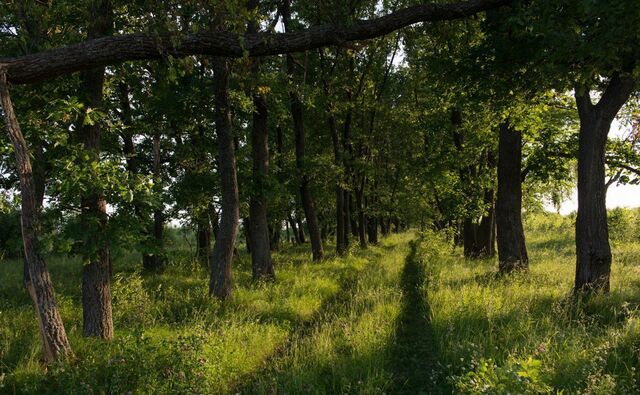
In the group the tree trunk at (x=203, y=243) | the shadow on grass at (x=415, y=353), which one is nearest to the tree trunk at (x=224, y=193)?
the shadow on grass at (x=415, y=353)

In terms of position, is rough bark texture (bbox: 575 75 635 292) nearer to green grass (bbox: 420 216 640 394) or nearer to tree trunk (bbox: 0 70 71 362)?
green grass (bbox: 420 216 640 394)

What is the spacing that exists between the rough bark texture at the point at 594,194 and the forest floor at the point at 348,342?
1.82 feet

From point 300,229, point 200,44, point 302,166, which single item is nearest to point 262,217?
point 302,166

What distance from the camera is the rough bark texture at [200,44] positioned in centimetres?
553

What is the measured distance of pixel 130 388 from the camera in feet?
17.1

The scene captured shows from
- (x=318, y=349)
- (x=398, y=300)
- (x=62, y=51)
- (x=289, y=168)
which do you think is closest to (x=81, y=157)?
(x=62, y=51)

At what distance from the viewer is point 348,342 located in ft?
23.0

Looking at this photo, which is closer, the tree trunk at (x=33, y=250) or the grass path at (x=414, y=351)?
the tree trunk at (x=33, y=250)

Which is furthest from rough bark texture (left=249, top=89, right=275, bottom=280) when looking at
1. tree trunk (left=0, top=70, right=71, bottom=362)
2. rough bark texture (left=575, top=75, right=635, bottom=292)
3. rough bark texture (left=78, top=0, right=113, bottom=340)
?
rough bark texture (left=575, top=75, right=635, bottom=292)

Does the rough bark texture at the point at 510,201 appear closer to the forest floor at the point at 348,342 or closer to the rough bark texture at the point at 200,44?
the forest floor at the point at 348,342

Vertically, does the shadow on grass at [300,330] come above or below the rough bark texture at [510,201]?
below

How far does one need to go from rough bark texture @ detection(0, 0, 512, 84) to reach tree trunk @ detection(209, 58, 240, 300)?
4.54 m

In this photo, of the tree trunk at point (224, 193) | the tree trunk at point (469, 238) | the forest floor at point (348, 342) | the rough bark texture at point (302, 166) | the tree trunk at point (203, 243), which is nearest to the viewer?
the forest floor at point (348, 342)

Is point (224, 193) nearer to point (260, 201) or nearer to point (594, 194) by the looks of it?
point (260, 201)
